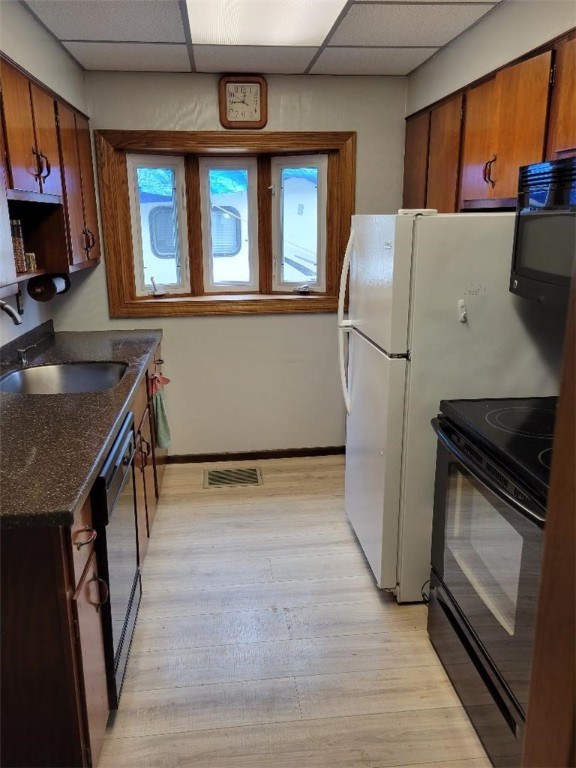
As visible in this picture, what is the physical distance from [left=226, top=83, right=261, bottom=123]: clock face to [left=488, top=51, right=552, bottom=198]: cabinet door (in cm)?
149

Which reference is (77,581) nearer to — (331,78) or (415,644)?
(415,644)

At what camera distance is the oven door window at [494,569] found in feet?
4.78

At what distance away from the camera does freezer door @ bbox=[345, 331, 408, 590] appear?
7.29 ft

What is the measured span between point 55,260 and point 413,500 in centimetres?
186

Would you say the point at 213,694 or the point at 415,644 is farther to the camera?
the point at 415,644

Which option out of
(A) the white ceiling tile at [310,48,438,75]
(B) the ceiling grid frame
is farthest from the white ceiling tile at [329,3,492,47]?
(A) the white ceiling tile at [310,48,438,75]

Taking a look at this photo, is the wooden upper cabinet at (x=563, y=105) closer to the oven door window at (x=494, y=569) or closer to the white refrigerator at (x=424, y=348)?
the white refrigerator at (x=424, y=348)

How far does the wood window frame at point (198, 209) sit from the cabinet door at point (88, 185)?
9 cm

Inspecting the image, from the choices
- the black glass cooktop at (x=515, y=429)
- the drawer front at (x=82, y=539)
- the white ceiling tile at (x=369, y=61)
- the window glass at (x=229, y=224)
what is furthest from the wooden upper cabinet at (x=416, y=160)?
the drawer front at (x=82, y=539)

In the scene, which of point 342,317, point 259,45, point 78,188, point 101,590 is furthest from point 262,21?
point 101,590

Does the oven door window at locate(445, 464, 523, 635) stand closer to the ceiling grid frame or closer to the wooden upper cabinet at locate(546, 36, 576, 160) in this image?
the wooden upper cabinet at locate(546, 36, 576, 160)

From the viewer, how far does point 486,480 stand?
165 cm

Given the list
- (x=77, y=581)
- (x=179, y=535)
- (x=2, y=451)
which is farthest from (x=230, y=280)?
(x=77, y=581)

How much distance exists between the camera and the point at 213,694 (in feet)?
6.43
